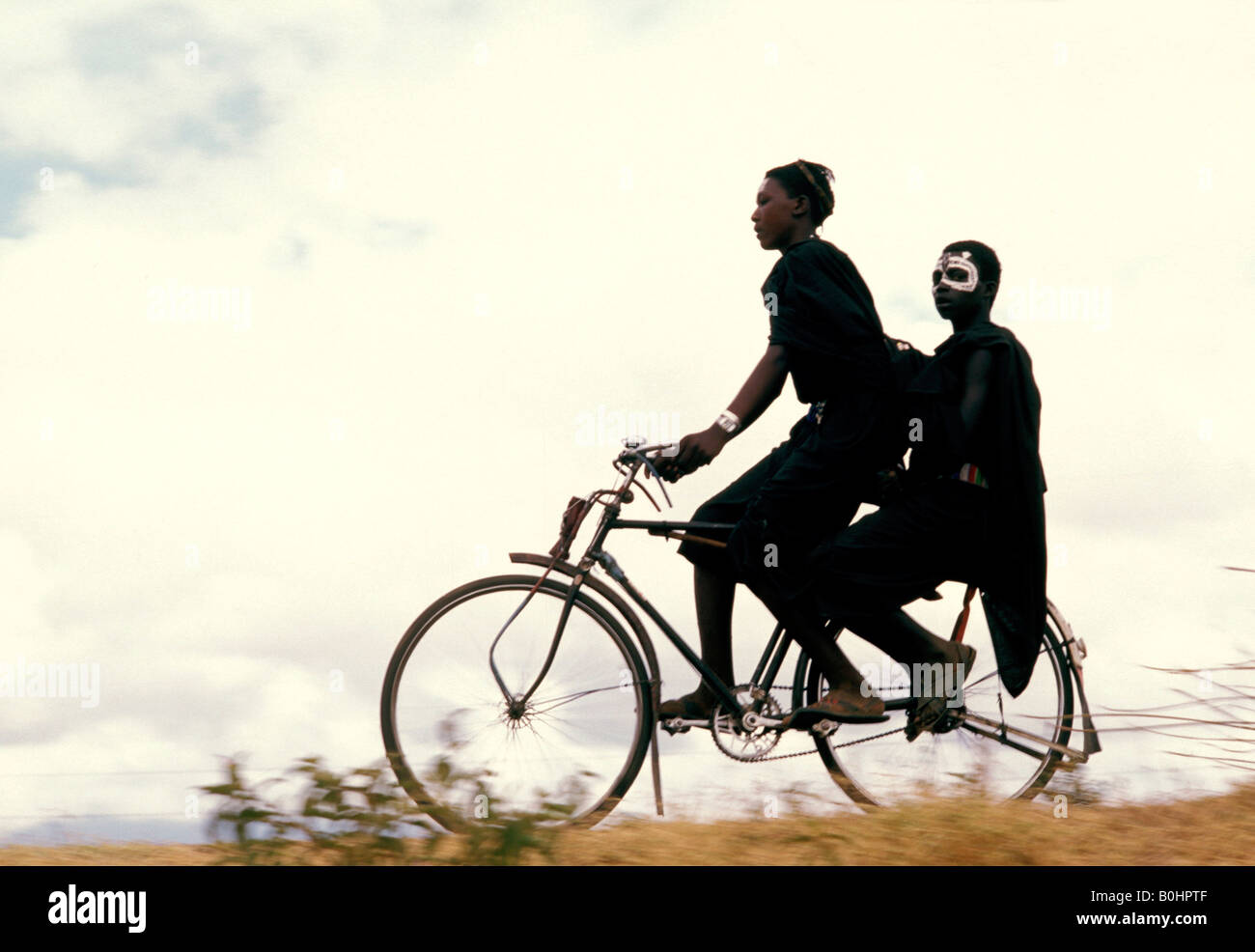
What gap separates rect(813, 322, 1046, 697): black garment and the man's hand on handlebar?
21.3 inches

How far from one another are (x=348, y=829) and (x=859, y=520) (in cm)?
214

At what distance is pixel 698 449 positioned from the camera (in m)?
4.54

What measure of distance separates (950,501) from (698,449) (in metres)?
0.96

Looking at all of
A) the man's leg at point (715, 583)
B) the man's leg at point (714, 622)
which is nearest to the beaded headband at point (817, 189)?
the man's leg at point (715, 583)

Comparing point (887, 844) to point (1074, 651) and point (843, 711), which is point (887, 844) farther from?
point (1074, 651)

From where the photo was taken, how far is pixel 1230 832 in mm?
4254

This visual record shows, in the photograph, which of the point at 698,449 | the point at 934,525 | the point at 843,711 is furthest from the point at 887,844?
the point at 698,449

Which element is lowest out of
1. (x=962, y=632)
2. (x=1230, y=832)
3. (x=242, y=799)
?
(x=1230, y=832)

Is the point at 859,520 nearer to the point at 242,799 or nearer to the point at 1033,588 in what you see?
the point at 1033,588

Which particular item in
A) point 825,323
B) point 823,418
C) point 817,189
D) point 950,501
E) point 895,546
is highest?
point 817,189

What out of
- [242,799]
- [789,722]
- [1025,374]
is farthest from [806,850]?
[1025,374]

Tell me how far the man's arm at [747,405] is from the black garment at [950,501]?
19.5 inches

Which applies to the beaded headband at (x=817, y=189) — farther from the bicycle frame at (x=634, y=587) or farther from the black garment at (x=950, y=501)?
the bicycle frame at (x=634, y=587)
